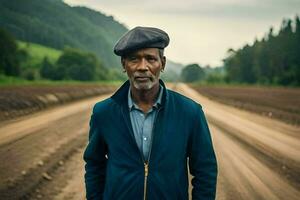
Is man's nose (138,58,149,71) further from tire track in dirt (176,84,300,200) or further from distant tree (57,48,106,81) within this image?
distant tree (57,48,106,81)

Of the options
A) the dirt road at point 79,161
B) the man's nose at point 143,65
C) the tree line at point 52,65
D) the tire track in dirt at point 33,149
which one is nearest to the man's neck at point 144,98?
the man's nose at point 143,65

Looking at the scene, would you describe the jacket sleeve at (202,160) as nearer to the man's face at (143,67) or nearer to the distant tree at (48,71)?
the man's face at (143,67)

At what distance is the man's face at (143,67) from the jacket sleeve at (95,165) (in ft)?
1.31

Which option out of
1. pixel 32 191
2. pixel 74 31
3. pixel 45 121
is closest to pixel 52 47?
pixel 74 31

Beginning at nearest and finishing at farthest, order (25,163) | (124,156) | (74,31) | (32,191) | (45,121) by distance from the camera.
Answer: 1. (124,156)
2. (32,191)
3. (25,163)
4. (45,121)
5. (74,31)

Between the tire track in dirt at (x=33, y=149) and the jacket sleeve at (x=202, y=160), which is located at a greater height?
the jacket sleeve at (x=202, y=160)

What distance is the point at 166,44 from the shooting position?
99.4 inches

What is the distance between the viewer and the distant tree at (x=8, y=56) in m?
63.7

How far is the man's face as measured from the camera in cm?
247

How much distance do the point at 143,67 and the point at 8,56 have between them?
223 ft

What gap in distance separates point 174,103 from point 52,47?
462 feet

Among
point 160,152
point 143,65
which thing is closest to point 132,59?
point 143,65

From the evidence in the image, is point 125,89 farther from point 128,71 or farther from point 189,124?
point 189,124

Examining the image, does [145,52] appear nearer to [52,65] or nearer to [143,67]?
[143,67]
